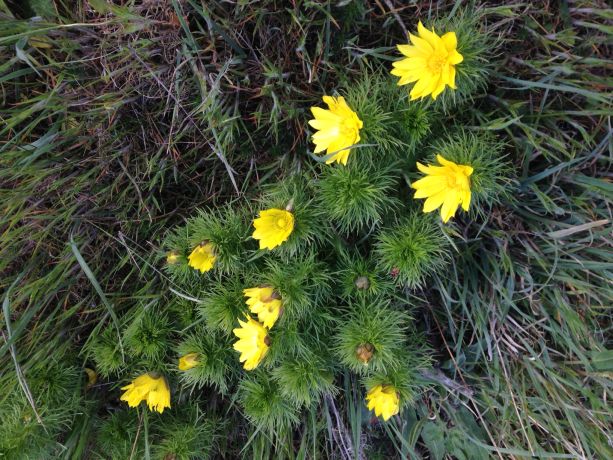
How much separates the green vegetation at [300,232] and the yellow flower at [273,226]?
0.08 m

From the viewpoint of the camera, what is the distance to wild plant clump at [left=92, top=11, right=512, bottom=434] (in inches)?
68.5

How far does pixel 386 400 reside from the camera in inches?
73.3

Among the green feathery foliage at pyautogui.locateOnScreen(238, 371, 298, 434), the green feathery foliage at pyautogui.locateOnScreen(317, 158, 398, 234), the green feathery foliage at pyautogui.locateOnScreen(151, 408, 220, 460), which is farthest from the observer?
the green feathery foliage at pyautogui.locateOnScreen(151, 408, 220, 460)

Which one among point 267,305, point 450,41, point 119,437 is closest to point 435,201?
point 450,41

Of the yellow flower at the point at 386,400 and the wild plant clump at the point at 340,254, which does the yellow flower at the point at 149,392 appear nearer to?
the wild plant clump at the point at 340,254

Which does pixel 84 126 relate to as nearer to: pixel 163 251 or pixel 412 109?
pixel 163 251

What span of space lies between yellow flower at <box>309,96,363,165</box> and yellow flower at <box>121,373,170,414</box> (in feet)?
3.78

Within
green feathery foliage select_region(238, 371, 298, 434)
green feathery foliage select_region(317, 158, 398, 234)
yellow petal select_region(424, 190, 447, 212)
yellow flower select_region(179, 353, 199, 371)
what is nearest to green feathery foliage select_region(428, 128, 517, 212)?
yellow petal select_region(424, 190, 447, 212)

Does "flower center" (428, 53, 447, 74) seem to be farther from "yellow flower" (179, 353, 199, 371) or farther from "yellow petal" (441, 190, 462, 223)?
"yellow flower" (179, 353, 199, 371)

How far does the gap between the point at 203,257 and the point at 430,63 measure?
1.04 metres

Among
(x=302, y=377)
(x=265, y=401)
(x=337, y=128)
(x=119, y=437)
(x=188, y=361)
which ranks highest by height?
(x=337, y=128)

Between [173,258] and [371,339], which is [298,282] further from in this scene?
[173,258]

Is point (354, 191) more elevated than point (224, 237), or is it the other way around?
point (354, 191)

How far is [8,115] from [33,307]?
83cm
